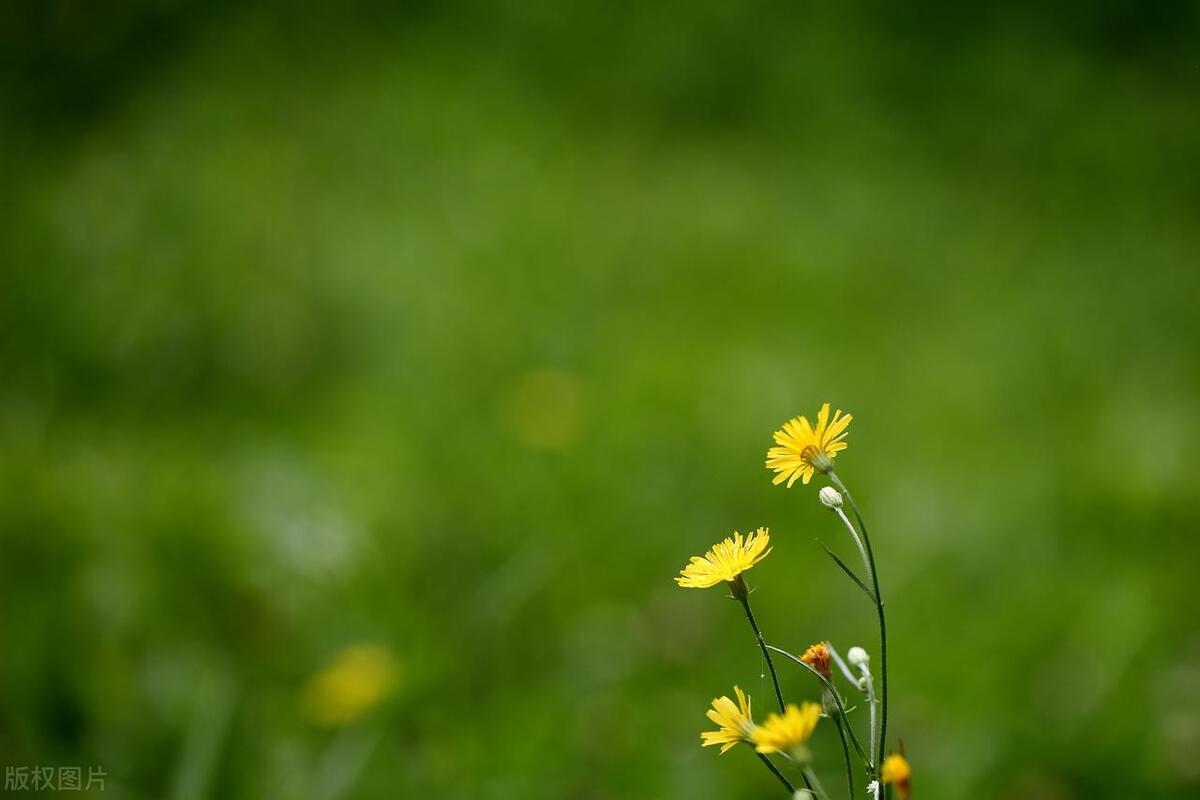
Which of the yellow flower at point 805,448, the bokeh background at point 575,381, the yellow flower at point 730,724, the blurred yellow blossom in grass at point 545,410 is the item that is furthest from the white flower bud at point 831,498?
the blurred yellow blossom in grass at point 545,410

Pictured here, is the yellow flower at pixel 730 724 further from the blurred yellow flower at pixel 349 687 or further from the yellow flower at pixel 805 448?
the blurred yellow flower at pixel 349 687

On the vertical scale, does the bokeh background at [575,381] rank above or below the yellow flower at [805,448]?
above

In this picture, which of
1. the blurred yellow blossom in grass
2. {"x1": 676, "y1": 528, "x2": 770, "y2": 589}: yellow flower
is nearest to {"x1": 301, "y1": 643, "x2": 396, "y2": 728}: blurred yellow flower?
the blurred yellow blossom in grass

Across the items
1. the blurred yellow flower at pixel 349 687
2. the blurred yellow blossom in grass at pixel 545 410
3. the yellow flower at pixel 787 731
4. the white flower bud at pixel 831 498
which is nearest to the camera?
the yellow flower at pixel 787 731

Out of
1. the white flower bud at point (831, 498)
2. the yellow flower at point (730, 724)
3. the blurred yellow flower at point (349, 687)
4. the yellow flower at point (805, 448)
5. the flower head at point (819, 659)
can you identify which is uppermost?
the blurred yellow flower at point (349, 687)

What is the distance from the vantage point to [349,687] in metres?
1.50

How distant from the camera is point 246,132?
339cm

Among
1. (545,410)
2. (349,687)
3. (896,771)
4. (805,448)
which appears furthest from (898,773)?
(545,410)

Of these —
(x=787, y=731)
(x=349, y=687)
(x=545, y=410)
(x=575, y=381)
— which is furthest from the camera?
(x=575, y=381)

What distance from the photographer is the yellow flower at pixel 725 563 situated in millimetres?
635

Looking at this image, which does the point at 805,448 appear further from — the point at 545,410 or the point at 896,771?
the point at 545,410

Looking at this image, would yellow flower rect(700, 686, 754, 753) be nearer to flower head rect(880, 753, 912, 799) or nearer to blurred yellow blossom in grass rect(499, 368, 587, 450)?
flower head rect(880, 753, 912, 799)

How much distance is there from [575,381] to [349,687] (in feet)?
3.72

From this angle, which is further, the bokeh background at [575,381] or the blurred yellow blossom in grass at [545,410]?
the blurred yellow blossom in grass at [545,410]
